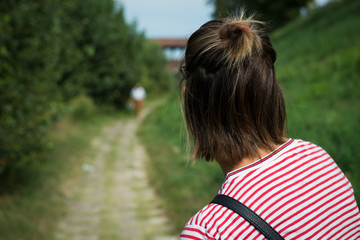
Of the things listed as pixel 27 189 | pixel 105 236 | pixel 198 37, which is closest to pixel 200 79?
pixel 198 37

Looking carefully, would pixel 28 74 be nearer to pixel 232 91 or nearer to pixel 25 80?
pixel 25 80

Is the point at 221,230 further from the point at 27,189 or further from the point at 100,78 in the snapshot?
the point at 100,78

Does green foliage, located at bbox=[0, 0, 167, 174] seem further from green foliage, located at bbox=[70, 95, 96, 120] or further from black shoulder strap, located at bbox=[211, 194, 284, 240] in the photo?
green foliage, located at bbox=[70, 95, 96, 120]

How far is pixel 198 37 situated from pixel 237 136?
41 centimetres

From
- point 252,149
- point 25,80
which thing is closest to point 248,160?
point 252,149

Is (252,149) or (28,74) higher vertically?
(28,74)

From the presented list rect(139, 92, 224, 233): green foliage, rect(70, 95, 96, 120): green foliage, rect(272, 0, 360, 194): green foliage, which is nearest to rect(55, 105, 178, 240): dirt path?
rect(139, 92, 224, 233): green foliage

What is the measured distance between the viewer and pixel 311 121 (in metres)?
5.45

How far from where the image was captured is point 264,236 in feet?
3.81

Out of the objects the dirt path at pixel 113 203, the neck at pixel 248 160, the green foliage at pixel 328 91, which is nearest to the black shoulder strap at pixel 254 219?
the neck at pixel 248 160

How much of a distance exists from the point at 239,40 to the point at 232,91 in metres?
0.19

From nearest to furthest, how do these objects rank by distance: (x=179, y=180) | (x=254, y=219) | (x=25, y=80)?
(x=254, y=219) → (x=25, y=80) → (x=179, y=180)

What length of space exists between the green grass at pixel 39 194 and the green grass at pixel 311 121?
1703 millimetres

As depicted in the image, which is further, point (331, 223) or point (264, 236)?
point (331, 223)
